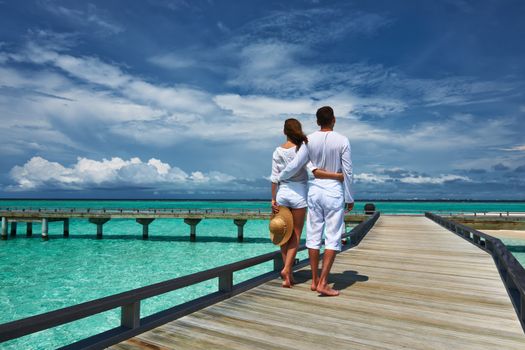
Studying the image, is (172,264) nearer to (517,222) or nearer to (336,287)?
(336,287)

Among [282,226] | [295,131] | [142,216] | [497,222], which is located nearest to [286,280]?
[282,226]

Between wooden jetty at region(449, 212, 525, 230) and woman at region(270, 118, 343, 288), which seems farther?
wooden jetty at region(449, 212, 525, 230)

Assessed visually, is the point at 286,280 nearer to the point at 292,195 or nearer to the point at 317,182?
the point at 292,195

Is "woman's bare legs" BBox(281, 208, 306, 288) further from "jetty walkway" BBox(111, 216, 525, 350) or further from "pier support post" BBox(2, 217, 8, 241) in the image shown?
"pier support post" BBox(2, 217, 8, 241)

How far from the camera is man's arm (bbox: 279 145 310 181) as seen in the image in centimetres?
396

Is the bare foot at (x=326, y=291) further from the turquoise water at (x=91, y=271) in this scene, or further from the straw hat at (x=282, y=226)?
the turquoise water at (x=91, y=271)

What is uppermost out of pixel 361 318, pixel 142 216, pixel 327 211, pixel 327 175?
pixel 327 175

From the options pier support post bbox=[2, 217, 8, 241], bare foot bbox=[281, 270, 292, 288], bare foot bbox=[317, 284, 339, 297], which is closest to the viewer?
bare foot bbox=[317, 284, 339, 297]

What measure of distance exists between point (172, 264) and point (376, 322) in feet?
63.4

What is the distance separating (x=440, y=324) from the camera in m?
3.23

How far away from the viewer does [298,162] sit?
3957 mm

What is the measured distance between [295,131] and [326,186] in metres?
0.74

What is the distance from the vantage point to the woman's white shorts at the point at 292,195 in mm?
4109

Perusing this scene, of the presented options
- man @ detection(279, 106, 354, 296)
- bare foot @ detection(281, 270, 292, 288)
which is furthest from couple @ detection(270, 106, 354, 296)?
bare foot @ detection(281, 270, 292, 288)
